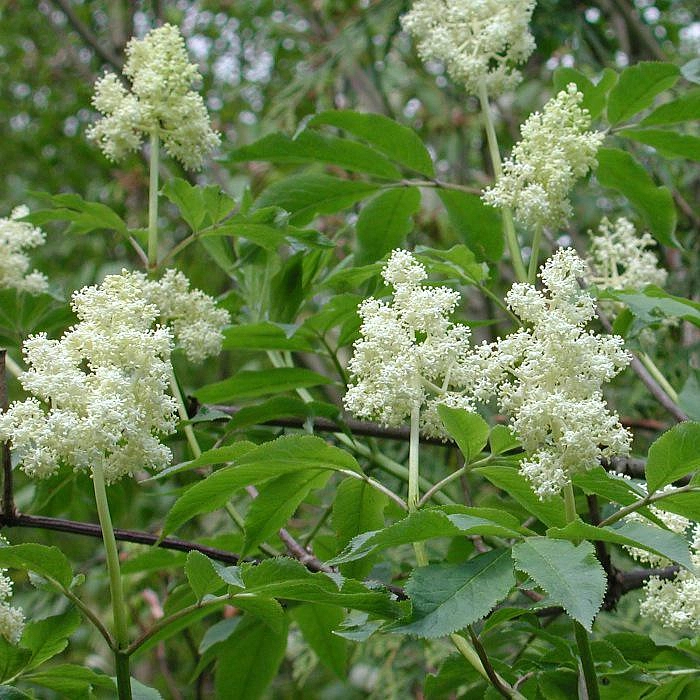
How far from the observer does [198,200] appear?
171 cm

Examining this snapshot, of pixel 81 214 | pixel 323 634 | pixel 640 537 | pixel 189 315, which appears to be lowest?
pixel 323 634

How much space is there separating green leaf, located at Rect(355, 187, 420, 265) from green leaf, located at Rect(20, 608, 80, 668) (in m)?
0.88

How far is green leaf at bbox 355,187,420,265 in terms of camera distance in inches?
74.4

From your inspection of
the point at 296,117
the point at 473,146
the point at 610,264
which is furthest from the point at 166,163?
the point at 610,264

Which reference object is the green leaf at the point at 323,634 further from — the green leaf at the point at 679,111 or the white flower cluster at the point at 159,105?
the green leaf at the point at 679,111

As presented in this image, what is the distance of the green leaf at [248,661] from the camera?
1.78 metres

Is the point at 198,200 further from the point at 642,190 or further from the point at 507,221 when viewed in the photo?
the point at 642,190

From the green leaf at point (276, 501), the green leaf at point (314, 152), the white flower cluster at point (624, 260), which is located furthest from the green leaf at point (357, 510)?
the white flower cluster at point (624, 260)

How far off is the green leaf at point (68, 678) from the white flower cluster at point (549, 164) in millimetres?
905

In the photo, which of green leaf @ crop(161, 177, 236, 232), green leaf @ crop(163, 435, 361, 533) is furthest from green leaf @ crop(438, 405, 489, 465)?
green leaf @ crop(161, 177, 236, 232)

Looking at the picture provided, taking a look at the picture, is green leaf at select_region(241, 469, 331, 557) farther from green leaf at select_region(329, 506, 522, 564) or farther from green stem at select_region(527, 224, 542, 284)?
green stem at select_region(527, 224, 542, 284)

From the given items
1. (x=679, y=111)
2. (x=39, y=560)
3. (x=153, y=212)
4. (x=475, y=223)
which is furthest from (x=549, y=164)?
(x=39, y=560)

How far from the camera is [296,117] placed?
4.21 meters

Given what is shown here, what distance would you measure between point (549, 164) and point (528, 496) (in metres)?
0.55
